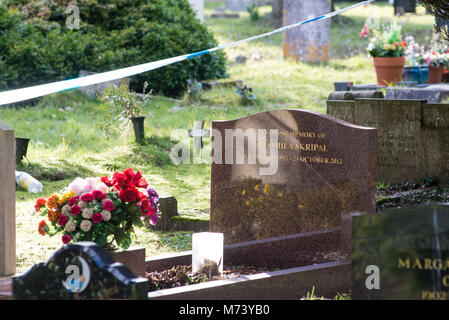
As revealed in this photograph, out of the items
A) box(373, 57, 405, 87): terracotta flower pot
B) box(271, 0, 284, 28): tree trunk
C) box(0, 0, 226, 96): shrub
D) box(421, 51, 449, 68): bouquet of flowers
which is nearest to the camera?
box(373, 57, 405, 87): terracotta flower pot

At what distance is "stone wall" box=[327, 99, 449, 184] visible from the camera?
7.90 m

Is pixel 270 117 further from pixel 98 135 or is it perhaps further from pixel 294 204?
pixel 98 135

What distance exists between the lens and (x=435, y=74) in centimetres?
1301

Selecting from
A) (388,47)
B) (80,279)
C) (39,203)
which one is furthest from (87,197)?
(388,47)

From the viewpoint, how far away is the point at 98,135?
10.6 m

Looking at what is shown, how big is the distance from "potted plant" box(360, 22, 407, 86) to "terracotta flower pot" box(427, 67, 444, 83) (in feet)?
2.43

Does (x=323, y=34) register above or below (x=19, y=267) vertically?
above

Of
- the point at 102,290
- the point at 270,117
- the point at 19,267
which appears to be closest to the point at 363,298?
the point at 102,290

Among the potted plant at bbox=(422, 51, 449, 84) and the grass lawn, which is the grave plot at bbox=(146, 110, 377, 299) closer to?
the grass lawn

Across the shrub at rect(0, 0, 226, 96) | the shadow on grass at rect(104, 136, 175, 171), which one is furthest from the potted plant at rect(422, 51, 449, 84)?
the shadow on grass at rect(104, 136, 175, 171)

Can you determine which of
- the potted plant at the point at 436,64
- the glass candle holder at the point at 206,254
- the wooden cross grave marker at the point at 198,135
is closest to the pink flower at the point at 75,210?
the glass candle holder at the point at 206,254

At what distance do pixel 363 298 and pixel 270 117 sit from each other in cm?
223

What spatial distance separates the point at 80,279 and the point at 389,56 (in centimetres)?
970

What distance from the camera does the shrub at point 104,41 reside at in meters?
12.6
